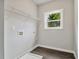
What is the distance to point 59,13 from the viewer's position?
11.0ft

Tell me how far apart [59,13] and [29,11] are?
54.2 inches

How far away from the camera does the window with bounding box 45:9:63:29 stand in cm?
331

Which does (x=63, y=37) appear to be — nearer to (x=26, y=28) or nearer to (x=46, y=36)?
(x=46, y=36)

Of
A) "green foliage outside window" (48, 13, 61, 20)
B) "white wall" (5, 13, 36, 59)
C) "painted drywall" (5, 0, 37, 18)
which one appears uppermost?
"painted drywall" (5, 0, 37, 18)

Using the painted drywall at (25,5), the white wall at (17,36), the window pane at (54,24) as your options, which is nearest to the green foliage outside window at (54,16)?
the window pane at (54,24)

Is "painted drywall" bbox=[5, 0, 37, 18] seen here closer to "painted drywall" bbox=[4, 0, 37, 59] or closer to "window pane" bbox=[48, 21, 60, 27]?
"painted drywall" bbox=[4, 0, 37, 59]

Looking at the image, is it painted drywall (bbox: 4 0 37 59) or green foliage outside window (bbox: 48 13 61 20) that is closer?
painted drywall (bbox: 4 0 37 59)

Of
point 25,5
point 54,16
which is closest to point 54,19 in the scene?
point 54,16

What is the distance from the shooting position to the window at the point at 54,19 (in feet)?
10.9

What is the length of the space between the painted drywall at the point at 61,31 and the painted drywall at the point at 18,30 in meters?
0.54

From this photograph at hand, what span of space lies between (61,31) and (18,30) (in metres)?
1.79

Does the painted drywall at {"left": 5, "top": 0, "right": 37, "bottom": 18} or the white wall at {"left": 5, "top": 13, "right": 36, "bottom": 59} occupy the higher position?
the painted drywall at {"left": 5, "top": 0, "right": 37, "bottom": 18}

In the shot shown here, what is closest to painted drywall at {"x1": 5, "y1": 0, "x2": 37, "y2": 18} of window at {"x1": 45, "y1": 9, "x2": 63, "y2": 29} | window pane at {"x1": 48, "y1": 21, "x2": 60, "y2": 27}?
window at {"x1": 45, "y1": 9, "x2": 63, "y2": 29}

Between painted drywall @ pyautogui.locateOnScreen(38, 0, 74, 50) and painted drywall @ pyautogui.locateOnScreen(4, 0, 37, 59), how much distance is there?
0.54 m
